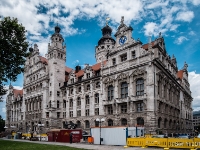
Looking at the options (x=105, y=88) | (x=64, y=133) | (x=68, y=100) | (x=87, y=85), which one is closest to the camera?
(x=64, y=133)

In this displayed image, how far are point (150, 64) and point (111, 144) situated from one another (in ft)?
55.1

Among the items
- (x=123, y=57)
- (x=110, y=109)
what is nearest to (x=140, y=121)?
(x=110, y=109)

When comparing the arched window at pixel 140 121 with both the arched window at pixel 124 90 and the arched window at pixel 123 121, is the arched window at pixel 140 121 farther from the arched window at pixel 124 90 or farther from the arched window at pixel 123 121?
the arched window at pixel 124 90

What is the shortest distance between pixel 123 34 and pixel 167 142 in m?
27.2

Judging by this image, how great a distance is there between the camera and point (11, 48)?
108ft

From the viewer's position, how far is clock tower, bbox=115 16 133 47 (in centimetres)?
4553

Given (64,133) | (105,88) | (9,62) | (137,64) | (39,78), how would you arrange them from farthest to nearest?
(39,78) → (105,88) → (137,64) → (64,133) → (9,62)

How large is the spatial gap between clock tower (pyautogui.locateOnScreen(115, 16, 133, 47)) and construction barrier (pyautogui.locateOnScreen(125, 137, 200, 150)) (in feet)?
77.6

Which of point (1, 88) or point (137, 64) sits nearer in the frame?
point (1, 88)

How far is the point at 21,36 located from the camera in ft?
109

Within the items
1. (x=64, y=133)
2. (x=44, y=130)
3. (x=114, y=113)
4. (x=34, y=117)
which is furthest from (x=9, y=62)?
(x=34, y=117)

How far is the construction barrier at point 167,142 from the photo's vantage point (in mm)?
23031

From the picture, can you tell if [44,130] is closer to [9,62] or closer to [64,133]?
[64,133]

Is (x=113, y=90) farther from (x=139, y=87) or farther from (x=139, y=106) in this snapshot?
(x=139, y=106)
